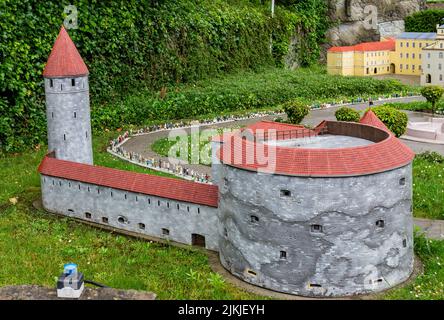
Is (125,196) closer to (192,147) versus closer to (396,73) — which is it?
(192,147)

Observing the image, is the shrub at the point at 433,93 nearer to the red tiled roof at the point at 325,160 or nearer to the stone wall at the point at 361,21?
the stone wall at the point at 361,21

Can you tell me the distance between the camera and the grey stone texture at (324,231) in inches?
1073

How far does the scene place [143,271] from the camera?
30469 millimetres

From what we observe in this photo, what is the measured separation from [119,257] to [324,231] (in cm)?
993

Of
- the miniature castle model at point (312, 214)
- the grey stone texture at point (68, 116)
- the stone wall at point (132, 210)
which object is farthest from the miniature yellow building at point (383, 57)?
the miniature castle model at point (312, 214)

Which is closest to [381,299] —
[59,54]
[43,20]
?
[59,54]

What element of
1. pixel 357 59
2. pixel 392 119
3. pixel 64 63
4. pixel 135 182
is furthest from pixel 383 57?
pixel 135 182

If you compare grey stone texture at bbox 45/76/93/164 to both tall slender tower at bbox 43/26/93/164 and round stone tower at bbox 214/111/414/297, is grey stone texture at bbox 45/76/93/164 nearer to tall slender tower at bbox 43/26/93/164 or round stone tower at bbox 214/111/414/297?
tall slender tower at bbox 43/26/93/164

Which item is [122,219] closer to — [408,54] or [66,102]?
[66,102]

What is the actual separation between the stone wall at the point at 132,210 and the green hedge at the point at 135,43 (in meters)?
14.8

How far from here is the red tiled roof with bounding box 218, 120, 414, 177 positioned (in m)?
27.1

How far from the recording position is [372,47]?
3219 inches

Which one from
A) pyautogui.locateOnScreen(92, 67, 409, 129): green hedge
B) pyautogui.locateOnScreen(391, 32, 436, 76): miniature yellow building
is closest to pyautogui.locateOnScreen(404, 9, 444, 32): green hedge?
pyautogui.locateOnScreen(391, 32, 436, 76): miniature yellow building

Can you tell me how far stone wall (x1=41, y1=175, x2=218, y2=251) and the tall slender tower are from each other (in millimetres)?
2486
